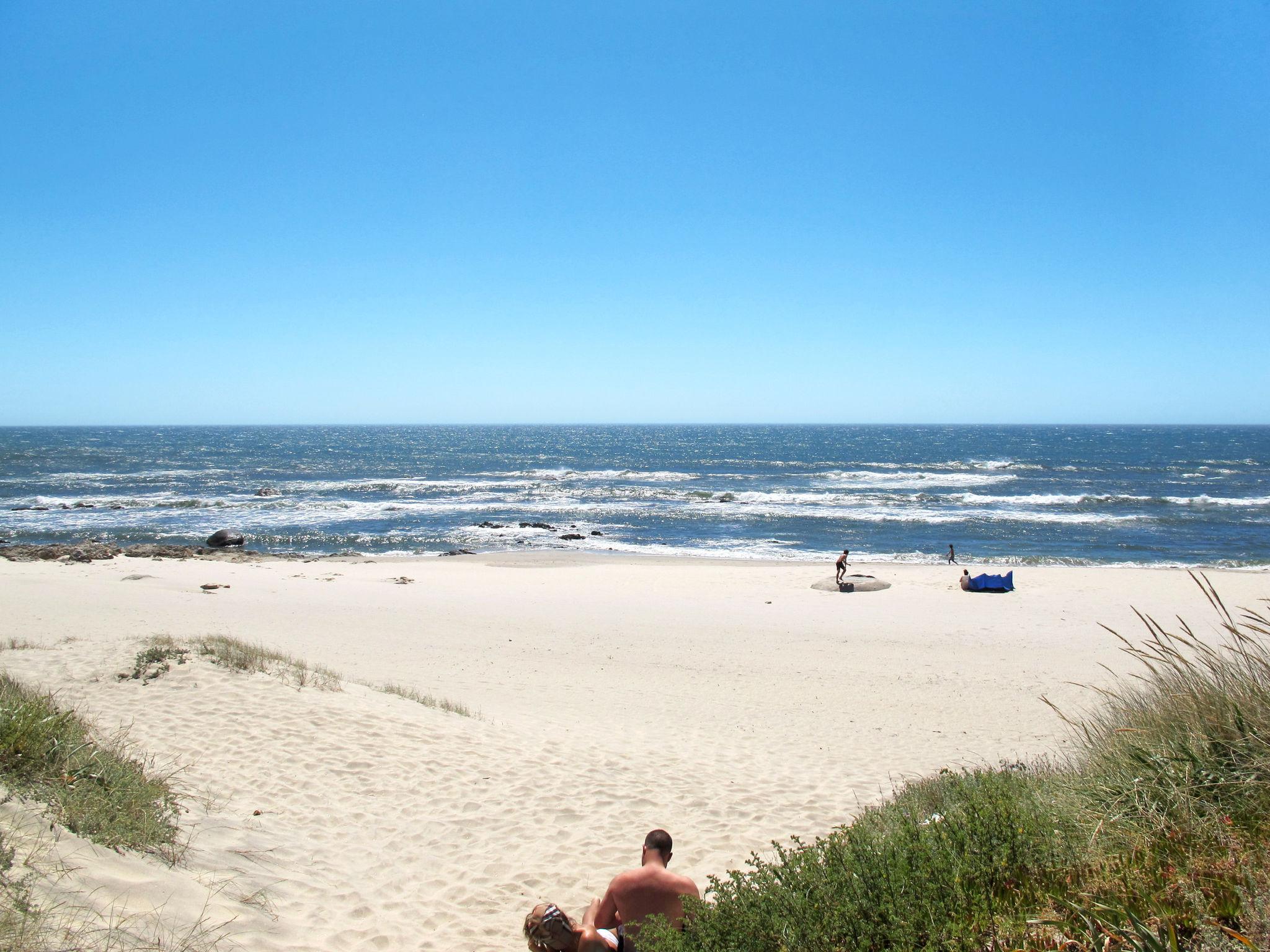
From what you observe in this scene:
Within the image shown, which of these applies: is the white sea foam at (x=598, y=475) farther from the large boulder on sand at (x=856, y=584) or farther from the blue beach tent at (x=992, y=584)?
the blue beach tent at (x=992, y=584)

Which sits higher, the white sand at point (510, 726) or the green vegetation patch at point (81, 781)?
the green vegetation patch at point (81, 781)

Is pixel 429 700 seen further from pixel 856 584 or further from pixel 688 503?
pixel 688 503

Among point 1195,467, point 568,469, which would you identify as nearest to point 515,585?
point 568,469

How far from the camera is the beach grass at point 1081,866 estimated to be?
9.05ft

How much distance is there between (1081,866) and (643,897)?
237 centimetres

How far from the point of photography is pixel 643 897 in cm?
420

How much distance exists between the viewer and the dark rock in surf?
29625 mm

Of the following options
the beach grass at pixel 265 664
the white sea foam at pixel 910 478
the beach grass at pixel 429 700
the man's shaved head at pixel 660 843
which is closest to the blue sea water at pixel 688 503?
the white sea foam at pixel 910 478

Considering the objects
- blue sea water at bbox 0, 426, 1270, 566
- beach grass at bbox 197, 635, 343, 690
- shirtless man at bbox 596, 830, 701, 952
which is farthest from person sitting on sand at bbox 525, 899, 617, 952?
blue sea water at bbox 0, 426, 1270, 566

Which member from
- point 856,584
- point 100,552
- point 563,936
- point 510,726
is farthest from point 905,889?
point 100,552

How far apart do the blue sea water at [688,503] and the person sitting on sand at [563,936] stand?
25.1m

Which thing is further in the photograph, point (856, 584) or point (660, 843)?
point (856, 584)

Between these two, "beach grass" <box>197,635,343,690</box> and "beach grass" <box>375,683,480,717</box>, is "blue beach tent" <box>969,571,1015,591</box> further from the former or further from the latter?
"beach grass" <box>197,635,343,690</box>

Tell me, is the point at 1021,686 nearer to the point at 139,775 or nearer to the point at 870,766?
the point at 870,766
